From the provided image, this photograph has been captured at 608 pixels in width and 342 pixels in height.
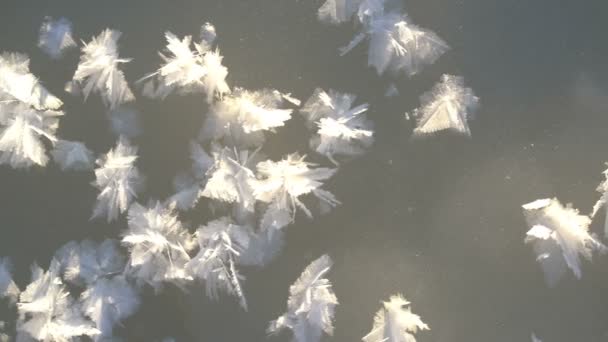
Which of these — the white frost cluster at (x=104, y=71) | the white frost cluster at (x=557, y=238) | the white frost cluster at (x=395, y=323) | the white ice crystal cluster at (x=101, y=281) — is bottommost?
the white ice crystal cluster at (x=101, y=281)

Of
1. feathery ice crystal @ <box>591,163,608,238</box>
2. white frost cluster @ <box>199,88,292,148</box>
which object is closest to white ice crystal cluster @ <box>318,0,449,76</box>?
white frost cluster @ <box>199,88,292,148</box>

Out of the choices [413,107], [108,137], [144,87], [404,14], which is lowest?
[108,137]

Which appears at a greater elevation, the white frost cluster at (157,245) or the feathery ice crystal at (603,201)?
the feathery ice crystal at (603,201)

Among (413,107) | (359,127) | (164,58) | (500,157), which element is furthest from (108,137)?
(500,157)

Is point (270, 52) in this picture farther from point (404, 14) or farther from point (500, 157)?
point (500, 157)

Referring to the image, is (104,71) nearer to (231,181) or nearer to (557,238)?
(231,181)

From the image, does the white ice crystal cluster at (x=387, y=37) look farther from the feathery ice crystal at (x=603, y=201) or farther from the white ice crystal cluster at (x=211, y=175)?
the feathery ice crystal at (x=603, y=201)

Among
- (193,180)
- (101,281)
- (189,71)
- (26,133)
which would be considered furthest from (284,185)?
(26,133)

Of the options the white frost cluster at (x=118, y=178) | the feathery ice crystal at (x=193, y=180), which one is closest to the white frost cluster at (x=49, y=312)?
the white frost cluster at (x=118, y=178)
